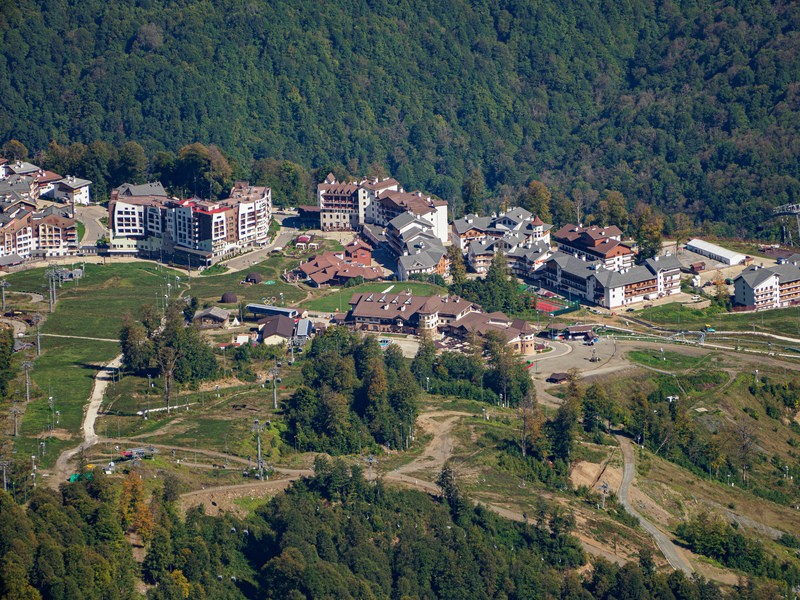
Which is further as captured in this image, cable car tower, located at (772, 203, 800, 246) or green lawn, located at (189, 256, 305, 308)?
cable car tower, located at (772, 203, 800, 246)

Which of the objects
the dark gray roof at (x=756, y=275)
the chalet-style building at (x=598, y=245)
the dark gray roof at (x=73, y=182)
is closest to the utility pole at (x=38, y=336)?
the dark gray roof at (x=73, y=182)

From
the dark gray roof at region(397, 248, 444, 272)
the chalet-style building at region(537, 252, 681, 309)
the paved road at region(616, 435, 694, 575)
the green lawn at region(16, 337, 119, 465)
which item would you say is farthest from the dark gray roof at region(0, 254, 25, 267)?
the paved road at region(616, 435, 694, 575)

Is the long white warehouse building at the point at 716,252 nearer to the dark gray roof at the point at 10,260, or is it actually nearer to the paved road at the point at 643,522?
the paved road at the point at 643,522

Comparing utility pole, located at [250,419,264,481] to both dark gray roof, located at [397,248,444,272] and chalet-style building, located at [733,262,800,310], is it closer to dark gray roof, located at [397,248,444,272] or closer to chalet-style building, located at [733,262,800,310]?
dark gray roof, located at [397,248,444,272]

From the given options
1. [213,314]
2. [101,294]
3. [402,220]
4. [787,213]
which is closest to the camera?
[213,314]

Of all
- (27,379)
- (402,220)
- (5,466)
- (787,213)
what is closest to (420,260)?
(402,220)

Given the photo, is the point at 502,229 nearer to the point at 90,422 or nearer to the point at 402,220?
the point at 402,220
